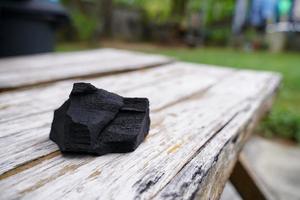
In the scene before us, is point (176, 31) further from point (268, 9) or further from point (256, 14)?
point (268, 9)

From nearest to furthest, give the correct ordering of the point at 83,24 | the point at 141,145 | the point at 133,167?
1. the point at 133,167
2. the point at 141,145
3. the point at 83,24

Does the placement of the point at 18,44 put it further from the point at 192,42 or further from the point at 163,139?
the point at 192,42

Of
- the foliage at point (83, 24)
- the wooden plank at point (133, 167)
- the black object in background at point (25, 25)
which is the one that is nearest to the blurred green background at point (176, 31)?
the foliage at point (83, 24)

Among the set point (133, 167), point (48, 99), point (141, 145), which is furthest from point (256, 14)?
point (133, 167)

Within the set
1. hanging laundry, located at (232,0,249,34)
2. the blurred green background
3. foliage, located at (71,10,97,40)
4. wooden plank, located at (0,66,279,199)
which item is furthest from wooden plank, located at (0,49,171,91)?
hanging laundry, located at (232,0,249,34)

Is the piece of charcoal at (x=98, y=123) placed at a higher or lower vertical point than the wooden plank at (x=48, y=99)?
higher

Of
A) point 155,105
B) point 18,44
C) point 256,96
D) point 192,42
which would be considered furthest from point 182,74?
point 192,42

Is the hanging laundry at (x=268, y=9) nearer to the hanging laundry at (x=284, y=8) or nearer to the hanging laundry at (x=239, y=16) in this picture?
the hanging laundry at (x=284, y=8)
